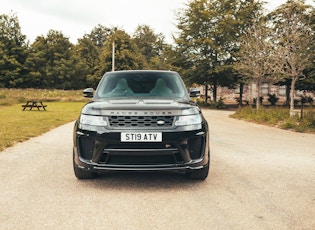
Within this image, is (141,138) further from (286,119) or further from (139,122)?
(286,119)

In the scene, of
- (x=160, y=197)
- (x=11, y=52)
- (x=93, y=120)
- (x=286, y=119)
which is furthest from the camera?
(x=11, y=52)

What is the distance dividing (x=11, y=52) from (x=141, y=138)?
57.8m

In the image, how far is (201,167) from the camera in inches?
186

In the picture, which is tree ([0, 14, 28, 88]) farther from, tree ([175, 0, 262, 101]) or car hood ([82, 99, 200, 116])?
car hood ([82, 99, 200, 116])

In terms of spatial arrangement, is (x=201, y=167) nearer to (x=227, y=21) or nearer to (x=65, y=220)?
(x=65, y=220)

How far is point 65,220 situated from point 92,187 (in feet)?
4.27

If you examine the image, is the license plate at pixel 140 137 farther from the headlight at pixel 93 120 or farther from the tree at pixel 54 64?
the tree at pixel 54 64

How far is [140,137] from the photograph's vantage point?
4.41 meters

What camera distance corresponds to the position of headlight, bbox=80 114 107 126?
4572 mm

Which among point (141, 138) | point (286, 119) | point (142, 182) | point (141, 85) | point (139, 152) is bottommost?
point (286, 119)

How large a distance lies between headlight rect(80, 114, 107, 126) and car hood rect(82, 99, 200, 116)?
2.2 inches

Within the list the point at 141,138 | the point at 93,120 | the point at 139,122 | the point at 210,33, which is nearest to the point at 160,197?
the point at 141,138

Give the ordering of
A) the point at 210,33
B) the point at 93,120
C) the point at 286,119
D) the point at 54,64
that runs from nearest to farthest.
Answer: the point at 93,120
the point at 286,119
the point at 210,33
the point at 54,64

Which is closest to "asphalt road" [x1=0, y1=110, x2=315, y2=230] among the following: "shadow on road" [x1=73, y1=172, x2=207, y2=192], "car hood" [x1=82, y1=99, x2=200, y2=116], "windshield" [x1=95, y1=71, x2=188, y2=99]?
A: "shadow on road" [x1=73, y1=172, x2=207, y2=192]
